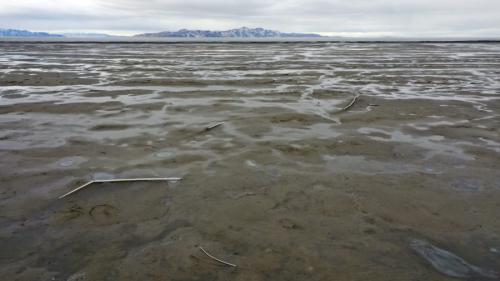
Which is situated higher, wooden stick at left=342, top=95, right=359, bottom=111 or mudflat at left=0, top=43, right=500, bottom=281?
wooden stick at left=342, top=95, right=359, bottom=111

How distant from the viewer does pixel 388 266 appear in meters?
3.71

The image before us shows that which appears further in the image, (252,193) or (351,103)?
(351,103)

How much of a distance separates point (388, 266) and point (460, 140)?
5350mm

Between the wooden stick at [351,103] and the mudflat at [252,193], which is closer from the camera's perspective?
the mudflat at [252,193]

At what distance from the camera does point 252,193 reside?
5383mm

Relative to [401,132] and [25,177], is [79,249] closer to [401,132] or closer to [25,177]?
[25,177]

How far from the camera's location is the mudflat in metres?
3.79

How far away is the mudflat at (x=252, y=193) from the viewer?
3789 millimetres

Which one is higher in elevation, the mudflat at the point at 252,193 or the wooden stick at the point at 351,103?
the wooden stick at the point at 351,103

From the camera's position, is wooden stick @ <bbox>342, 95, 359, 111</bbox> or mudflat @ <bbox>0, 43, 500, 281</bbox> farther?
wooden stick @ <bbox>342, 95, 359, 111</bbox>

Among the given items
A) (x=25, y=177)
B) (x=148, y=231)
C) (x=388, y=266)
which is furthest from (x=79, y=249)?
(x=388, y=266)

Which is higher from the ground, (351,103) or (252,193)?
(351,103)

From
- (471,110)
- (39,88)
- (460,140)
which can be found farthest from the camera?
(39,88)

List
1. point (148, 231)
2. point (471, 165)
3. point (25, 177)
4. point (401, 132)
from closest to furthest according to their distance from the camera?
point (148, 231), point (25, 177), point (471, 165), point (401, 132)
